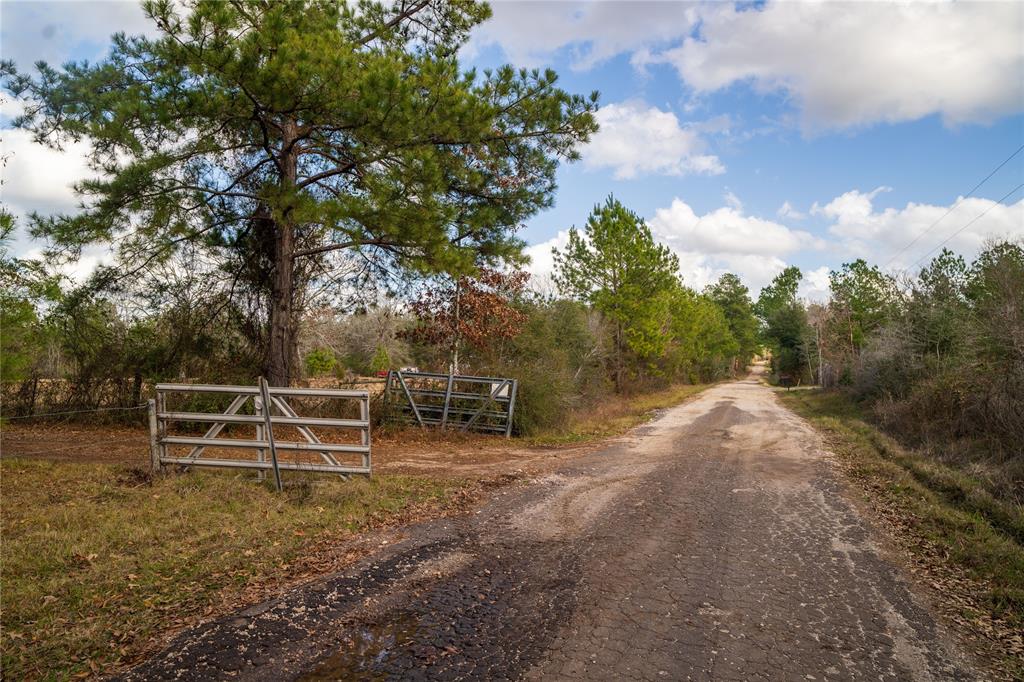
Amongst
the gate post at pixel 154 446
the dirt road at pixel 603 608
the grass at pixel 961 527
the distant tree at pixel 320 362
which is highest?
the distant tree at pixel 320 362

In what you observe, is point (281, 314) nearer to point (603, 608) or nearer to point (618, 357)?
point (603, 608)

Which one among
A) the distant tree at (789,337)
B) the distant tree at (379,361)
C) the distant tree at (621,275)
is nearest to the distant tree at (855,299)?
the distant tree at (789,337)

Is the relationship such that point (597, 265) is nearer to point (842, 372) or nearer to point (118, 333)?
point (842, 372)

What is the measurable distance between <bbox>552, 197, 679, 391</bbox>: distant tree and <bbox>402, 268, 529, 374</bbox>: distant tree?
13269mm

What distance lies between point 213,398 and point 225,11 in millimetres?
8397

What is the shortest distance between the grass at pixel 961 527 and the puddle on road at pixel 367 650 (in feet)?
13.6

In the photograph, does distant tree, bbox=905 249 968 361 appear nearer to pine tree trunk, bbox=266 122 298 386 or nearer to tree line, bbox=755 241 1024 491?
tree line, bbox=755 241 1024 491

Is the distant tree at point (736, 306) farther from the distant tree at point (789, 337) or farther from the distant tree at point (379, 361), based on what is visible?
the distant tree at point (379, 361)

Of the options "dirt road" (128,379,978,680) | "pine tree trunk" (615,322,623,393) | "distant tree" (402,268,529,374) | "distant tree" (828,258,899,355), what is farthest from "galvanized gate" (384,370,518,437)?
"distant tree" (828,258,899,355)

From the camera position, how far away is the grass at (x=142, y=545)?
13.4 ft

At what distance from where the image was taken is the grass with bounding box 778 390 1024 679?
4.69 metres

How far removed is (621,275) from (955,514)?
23.4 meters

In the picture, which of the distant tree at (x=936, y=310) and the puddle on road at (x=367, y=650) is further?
the distant tree at (x=936, y=310)

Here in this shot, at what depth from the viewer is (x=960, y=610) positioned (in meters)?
4.80
